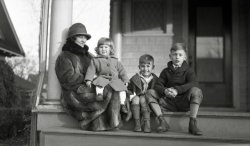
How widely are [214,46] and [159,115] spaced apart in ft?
11.8

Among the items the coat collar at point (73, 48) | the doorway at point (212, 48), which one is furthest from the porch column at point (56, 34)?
the doorway at point (212, 48)

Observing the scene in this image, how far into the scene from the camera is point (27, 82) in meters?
11.7

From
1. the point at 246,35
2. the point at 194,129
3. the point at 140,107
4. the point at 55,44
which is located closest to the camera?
the point at 194,129

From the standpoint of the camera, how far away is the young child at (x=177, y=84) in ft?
11.4

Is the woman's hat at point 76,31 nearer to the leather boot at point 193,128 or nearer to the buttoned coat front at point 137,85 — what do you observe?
the buttoned coat front at point 137,85

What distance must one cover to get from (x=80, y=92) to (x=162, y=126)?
3.40 ft

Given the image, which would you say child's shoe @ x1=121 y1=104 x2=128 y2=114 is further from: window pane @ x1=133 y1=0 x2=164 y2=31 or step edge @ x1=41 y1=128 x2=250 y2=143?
window pane @ x1=133 y1=0 x2=164 y2=31

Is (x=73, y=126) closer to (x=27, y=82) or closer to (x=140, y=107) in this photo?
(x=140, y=107)

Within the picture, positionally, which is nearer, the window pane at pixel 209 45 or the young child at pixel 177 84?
the young child at pixel 177 84

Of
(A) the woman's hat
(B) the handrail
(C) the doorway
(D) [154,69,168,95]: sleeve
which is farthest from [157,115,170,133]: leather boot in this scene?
(C) the doorway

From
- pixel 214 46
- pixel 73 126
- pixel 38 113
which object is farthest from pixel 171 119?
pixel 214 46

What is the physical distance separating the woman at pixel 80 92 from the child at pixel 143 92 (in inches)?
8.7

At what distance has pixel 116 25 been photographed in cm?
662

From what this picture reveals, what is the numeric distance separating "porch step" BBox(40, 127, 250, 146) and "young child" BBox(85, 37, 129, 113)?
34 centimetres
